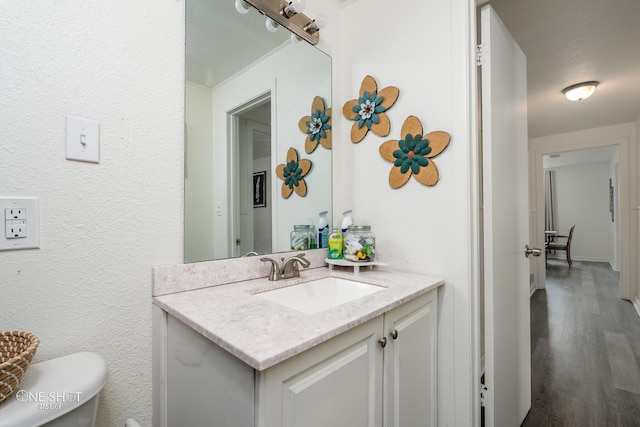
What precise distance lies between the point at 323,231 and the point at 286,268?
0.38 metres

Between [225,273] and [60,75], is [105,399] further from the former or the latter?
[60,75]

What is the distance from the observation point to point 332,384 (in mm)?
684

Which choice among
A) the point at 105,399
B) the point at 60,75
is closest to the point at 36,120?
the point at 60,75

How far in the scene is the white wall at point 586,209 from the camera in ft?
21.4

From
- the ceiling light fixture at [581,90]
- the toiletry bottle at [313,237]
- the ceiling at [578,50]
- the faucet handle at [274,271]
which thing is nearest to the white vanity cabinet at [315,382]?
the faucet handle at [274,271]

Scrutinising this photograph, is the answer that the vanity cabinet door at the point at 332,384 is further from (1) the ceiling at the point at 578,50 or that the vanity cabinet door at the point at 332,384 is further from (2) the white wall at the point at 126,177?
(1) the ceiling at the point at 578,50

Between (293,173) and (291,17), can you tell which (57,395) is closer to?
(293,173)

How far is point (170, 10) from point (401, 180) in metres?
1.10

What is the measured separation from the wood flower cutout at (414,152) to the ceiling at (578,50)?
1082mm

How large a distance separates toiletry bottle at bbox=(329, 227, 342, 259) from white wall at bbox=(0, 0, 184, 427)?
684 mm

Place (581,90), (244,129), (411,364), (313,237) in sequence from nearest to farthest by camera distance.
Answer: (411,364) < (244,129) < (313,237) < (581,90)

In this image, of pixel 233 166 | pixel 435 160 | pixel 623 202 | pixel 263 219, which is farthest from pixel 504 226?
pixel 623 202

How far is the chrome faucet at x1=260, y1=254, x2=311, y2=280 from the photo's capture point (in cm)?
116

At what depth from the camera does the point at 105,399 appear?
842 millimetres
